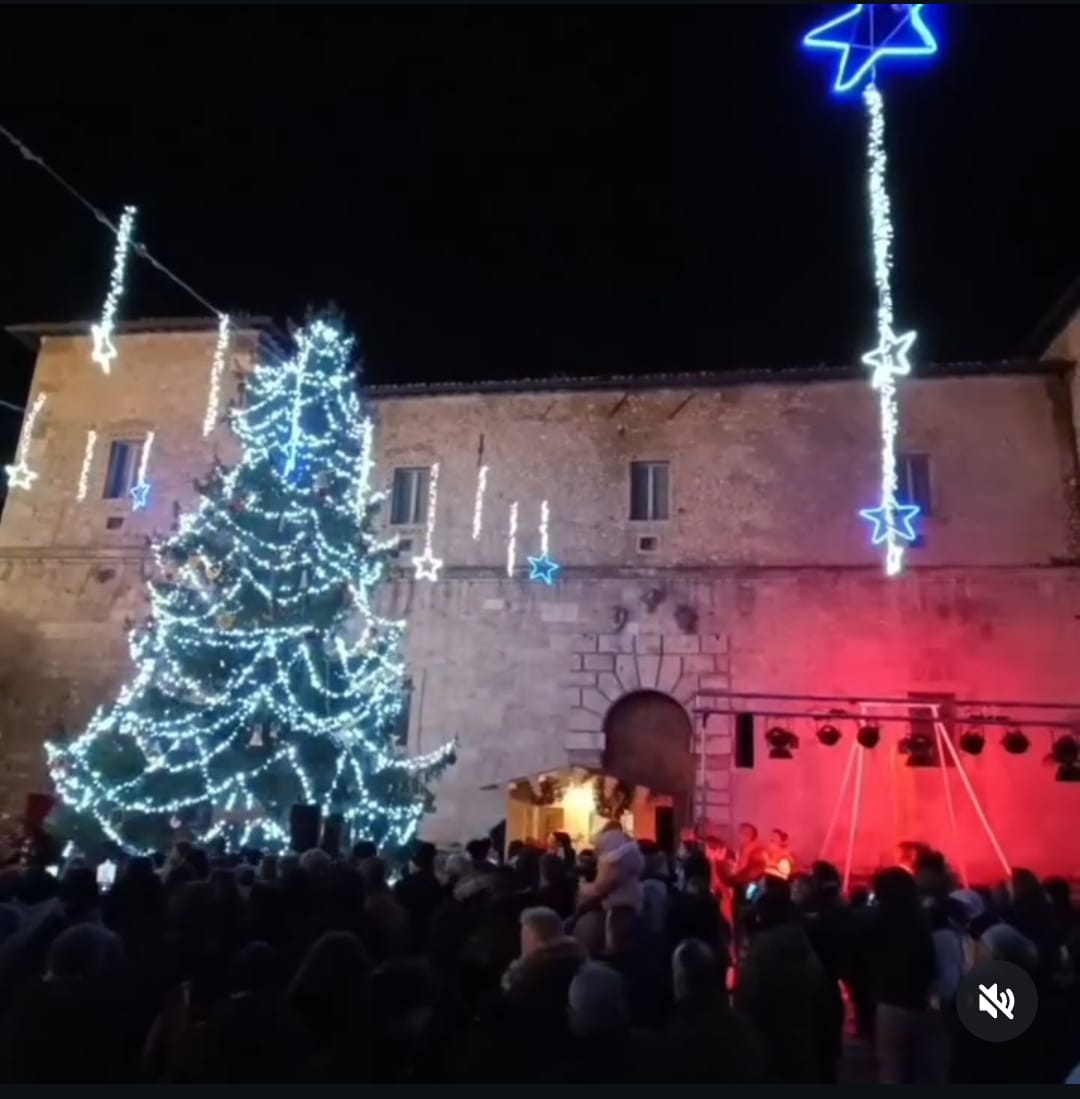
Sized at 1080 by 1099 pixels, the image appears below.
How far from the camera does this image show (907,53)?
19.8 feet

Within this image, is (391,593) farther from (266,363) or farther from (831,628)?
(831,628)

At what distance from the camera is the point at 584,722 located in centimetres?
1574

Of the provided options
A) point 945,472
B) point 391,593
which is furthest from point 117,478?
point 945,472

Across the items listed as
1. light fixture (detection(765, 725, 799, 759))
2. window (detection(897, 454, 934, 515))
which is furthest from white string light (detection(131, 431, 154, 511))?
window (detection(897, 454, 934, 515))

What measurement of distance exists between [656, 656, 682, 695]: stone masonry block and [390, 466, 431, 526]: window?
4916mm

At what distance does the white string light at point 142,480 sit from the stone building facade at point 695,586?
177 millimetres

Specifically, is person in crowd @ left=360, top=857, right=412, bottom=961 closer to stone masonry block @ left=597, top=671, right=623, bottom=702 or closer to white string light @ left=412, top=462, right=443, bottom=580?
stone masonry block @ left=597, top=671, right=623, bottom=702

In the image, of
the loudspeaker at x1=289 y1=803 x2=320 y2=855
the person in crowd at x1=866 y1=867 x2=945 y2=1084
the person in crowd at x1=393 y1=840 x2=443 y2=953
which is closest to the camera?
the person in crowd at x1=866 y1=867 x2=945 y2=1084

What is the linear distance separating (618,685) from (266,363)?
8.59m

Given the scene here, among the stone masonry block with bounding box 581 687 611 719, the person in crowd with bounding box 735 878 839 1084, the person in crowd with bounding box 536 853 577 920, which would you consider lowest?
the person in crowd with bounding box 735 878 839 1084

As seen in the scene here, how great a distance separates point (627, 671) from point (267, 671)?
6204 millimetres

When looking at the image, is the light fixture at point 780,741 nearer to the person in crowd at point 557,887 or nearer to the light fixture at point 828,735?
the light fixture at point 828,735

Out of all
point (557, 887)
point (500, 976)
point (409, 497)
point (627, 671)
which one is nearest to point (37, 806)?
point (409, 497)

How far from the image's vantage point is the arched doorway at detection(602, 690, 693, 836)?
50.5ft
